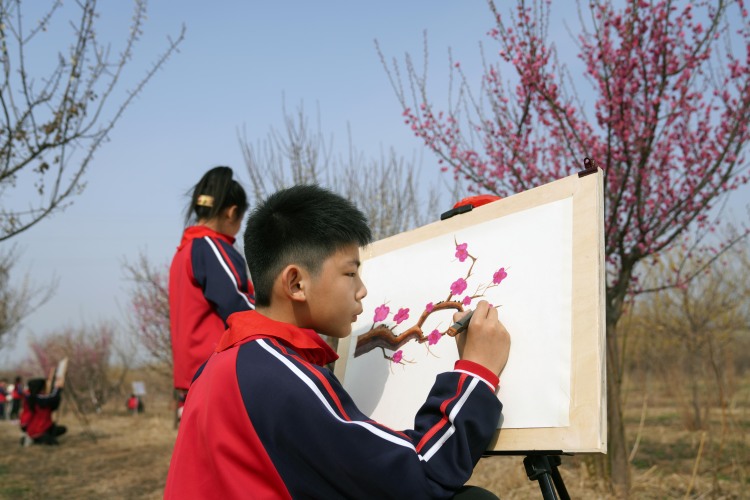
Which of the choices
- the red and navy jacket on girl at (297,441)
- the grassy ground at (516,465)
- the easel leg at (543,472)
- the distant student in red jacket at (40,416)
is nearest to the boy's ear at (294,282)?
the red and navy jacket on girl at (297,441)

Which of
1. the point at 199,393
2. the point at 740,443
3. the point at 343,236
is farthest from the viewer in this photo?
the point at 740,443

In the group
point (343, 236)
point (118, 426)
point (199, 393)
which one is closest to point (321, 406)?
point (199, 393)

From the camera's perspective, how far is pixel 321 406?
5.04 ft

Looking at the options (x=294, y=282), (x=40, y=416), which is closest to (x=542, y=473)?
(x=294, y=282)

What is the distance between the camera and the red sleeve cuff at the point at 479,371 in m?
1.81

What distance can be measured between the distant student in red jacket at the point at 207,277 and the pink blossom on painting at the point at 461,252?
3.68 feet

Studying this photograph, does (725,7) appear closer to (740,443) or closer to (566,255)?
(740,443)

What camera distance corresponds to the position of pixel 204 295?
126 inches

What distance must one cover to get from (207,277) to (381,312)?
39.6 inches

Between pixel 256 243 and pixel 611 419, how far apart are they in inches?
149

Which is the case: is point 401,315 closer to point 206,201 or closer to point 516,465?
point 206,201

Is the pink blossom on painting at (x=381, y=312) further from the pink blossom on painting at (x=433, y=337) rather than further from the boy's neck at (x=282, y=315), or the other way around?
the boy's neck at (x=282, y=315)

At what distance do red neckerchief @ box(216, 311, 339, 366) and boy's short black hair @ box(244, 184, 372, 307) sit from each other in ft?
0.43

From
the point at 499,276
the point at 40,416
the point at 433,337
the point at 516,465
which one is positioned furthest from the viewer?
the point at 40,416
